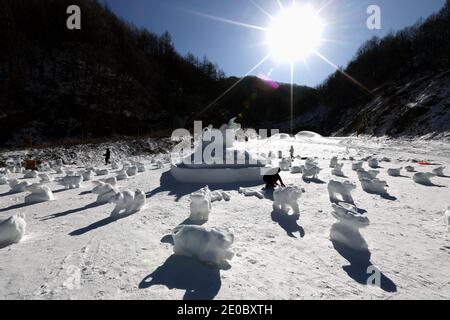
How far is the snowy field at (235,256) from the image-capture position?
3416 mm

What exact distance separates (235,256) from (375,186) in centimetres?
674

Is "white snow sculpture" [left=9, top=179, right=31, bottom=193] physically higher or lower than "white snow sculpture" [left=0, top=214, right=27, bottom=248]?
higher

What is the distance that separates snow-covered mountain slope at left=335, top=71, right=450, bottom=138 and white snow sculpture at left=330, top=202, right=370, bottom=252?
28.2 meters

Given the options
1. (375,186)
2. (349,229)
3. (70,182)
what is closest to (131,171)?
(70,182)

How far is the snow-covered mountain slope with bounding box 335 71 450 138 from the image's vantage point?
2920cm

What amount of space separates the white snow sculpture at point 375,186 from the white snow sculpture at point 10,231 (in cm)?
966

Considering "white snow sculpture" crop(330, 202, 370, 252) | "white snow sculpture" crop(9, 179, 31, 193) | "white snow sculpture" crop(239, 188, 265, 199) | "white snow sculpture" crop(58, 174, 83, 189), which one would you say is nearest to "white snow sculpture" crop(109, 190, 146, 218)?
"white snow sculpture" crop(239, 188, 265, 199)

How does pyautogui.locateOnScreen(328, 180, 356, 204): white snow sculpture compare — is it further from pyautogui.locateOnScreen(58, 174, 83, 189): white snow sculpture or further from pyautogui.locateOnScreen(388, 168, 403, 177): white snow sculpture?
pyautogui.locateOnScreen(58, 174, 83, 189): white snow sculpture

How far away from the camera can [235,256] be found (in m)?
4.33

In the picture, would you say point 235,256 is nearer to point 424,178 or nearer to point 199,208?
point 199,208

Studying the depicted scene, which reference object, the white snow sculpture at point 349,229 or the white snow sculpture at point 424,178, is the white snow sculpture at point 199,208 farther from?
the white snow sculpture at point 424,178

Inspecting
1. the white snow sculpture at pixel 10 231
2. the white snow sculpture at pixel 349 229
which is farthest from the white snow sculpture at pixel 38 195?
the white snow sculpture at pixel 349 229
